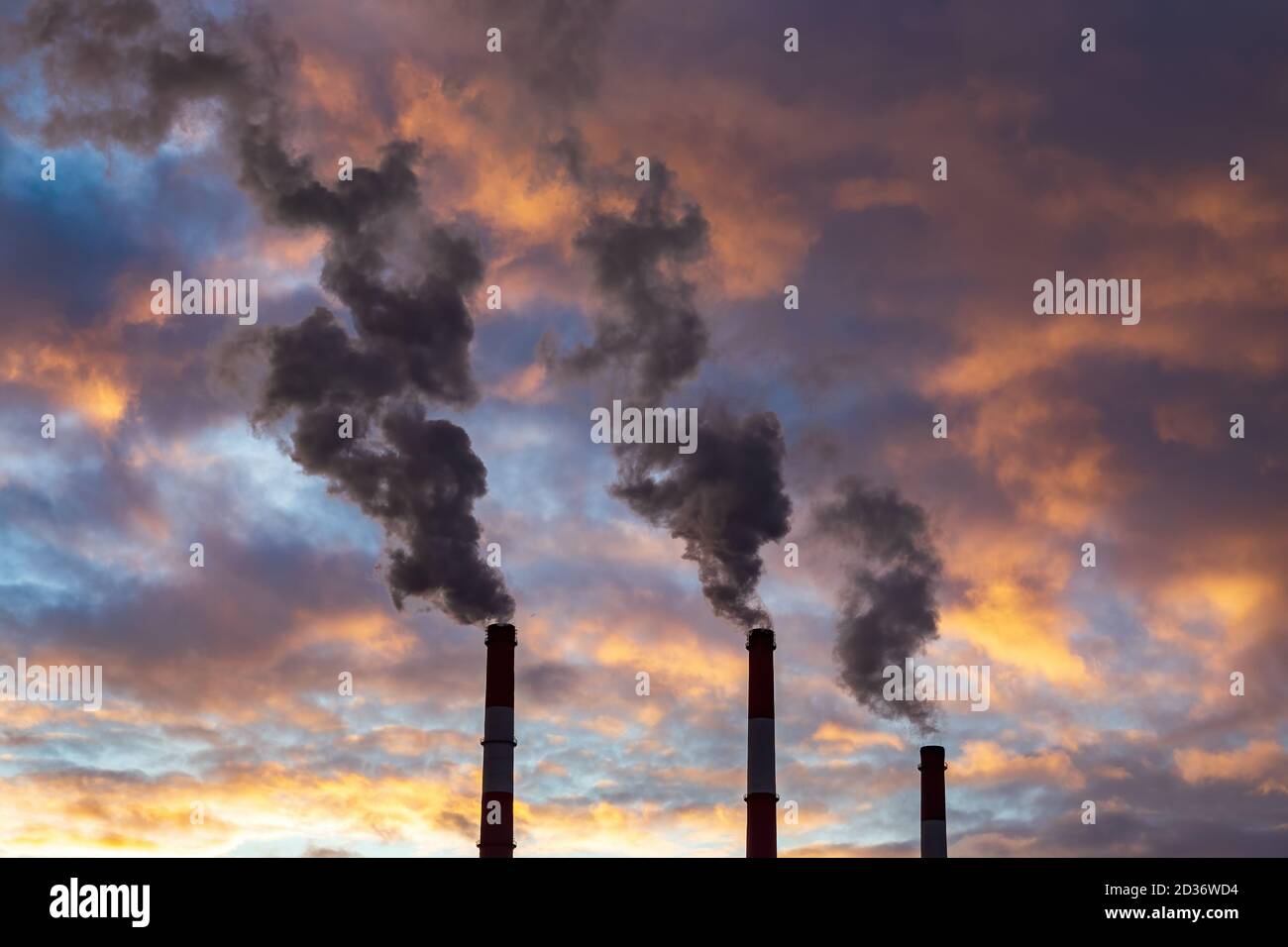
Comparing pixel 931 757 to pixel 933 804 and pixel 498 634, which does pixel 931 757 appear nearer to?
pixel 933 804

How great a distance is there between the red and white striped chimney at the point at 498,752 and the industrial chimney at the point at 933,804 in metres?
15.5

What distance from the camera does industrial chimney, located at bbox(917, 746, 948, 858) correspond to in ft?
141

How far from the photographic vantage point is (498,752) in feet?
115

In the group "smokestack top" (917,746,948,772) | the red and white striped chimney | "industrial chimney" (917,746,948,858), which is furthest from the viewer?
"smokestack top" (917,746,948,772)

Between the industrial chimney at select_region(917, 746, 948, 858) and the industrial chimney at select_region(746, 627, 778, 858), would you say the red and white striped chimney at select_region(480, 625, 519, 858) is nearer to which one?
the industrial chimney at select_region(746, 627, 778, 858)

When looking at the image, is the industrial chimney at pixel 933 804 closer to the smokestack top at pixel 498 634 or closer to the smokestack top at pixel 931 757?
the smokestack top at pixel 931 757

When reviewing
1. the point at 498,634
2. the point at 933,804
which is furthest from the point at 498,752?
the point at 933,804

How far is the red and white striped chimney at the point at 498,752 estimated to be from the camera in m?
34.2

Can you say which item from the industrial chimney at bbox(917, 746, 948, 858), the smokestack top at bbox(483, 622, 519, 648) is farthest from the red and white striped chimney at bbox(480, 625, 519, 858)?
the industrial chimney at bbox(917, 746, 948, 858)

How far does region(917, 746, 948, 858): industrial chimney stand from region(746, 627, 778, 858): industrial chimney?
8.33 metres
